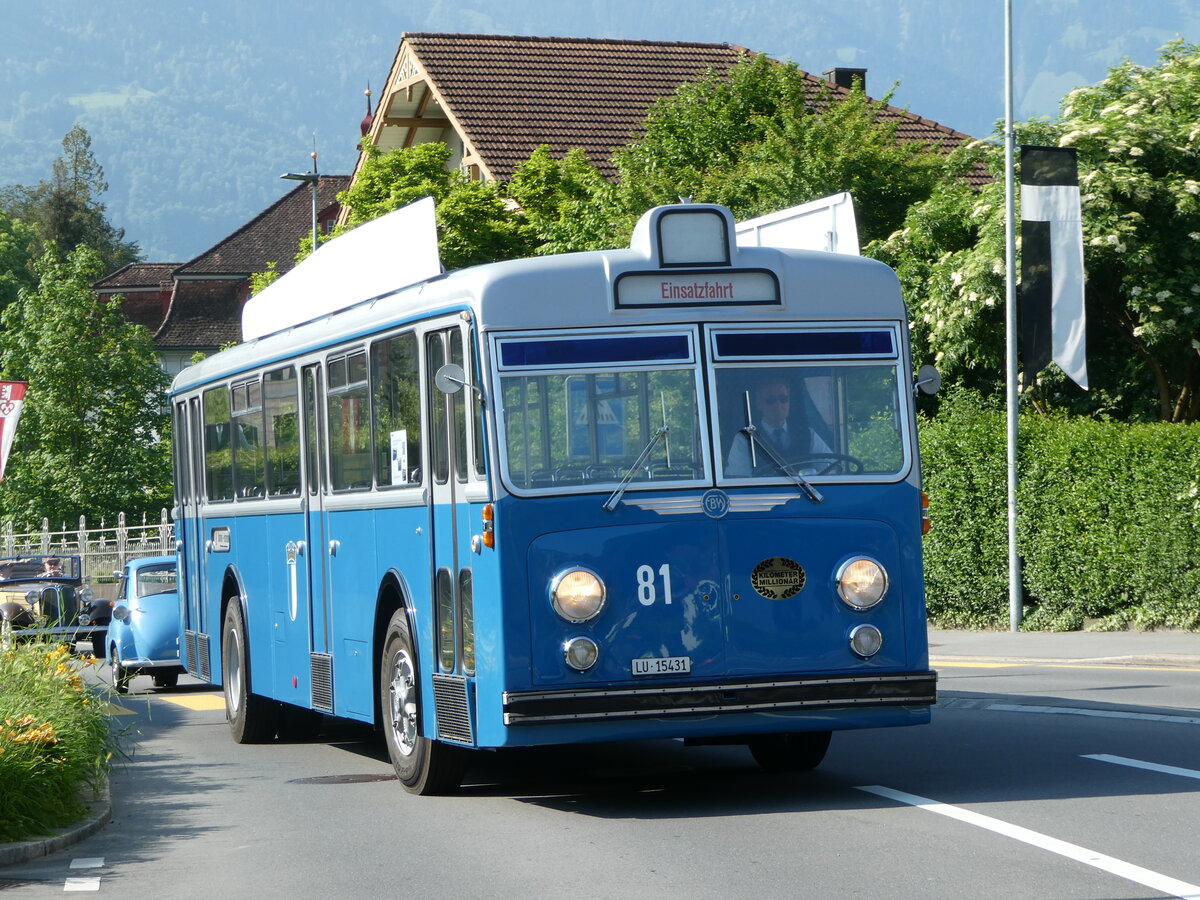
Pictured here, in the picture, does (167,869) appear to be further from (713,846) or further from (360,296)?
(360,296)

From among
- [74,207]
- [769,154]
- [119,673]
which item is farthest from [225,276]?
[119,673]

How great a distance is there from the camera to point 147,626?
23.1m

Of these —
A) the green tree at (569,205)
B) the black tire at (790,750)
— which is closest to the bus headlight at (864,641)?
the black tire at (790,750)

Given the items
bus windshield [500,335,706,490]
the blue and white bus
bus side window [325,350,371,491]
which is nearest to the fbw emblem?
the blue and white bus

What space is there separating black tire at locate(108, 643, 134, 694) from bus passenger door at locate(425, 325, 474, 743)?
1197cm

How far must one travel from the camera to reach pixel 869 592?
10359mm

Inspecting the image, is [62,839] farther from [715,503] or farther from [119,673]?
[119,673]

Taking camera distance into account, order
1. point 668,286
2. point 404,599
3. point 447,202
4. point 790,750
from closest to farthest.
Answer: point 668,286 → point 404,599 → point 790,750 → point 447,202

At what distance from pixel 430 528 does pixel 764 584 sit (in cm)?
192

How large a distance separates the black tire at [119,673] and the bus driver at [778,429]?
13171mm

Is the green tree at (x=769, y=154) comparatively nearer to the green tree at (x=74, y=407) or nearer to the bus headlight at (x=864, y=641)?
the bus headlight at (x=864, y=641)

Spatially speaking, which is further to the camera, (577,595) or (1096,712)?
(1096,712)

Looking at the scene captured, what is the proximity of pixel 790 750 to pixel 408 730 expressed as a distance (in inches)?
93.6

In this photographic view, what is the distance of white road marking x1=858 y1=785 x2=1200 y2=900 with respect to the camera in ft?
25.2
